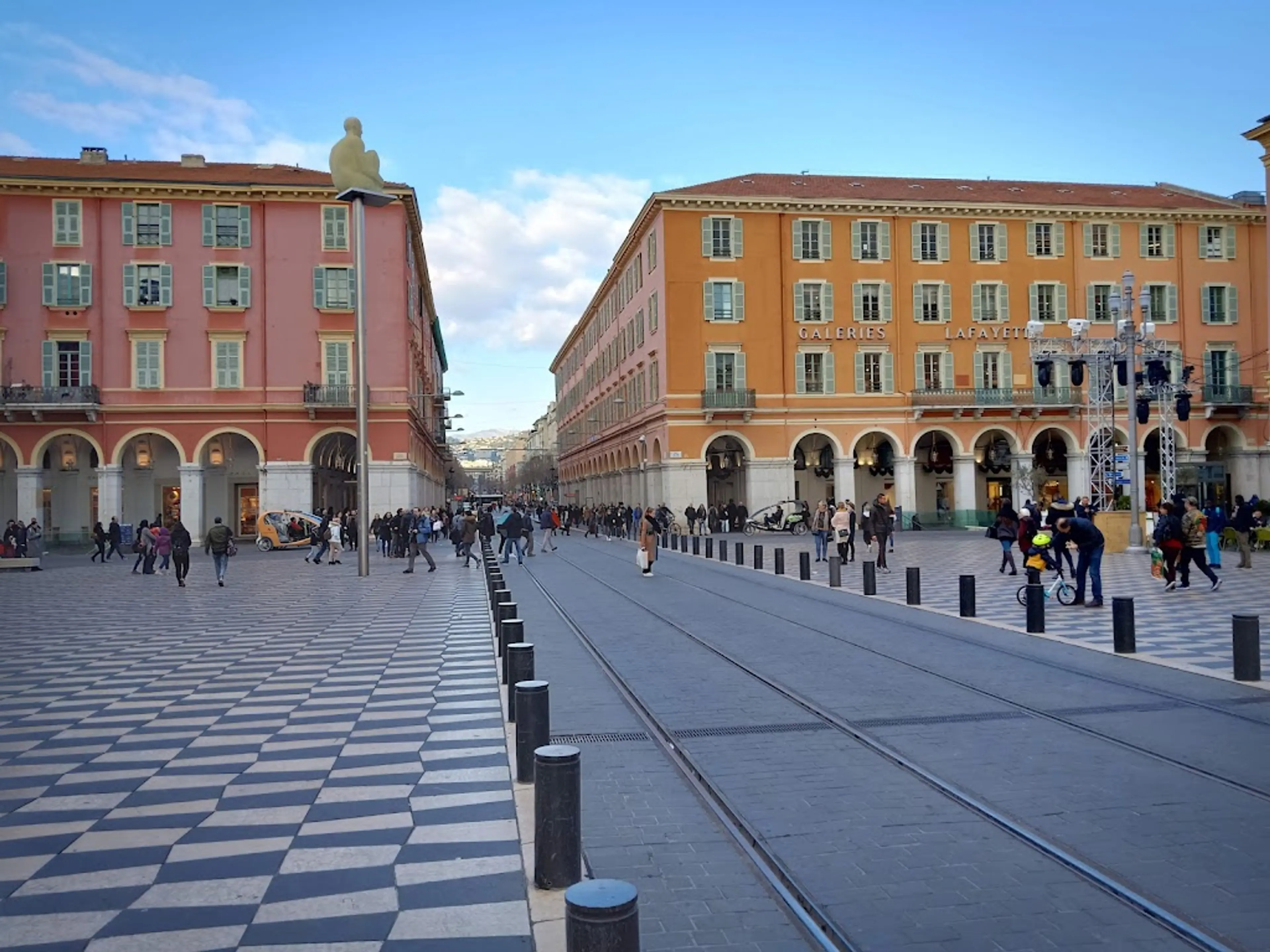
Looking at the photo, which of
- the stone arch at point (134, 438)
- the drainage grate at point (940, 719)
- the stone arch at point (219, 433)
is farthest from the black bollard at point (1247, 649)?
the stone arch at point (134, 438)

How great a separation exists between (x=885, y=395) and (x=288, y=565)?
29.8 meters

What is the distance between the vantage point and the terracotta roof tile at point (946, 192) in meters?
50.8

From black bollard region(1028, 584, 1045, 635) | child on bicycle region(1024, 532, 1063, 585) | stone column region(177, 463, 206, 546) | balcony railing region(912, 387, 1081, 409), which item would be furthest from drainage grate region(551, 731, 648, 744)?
balcony railing region(912, 387, 1081, 409)

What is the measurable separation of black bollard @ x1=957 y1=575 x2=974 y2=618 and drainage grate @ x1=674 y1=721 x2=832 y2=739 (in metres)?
8.13

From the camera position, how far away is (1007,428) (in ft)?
171

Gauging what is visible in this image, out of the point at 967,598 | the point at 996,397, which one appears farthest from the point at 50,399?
the point at 996,397

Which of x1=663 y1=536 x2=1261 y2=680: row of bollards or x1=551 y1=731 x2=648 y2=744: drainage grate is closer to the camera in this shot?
x1=551 y1=731 x2=648 y2=744: drainage grate

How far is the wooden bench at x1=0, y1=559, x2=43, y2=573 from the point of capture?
32594mm

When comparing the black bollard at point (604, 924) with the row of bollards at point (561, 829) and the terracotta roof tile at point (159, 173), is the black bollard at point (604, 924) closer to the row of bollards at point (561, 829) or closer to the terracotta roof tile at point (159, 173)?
the row of bollards at point (561, 829)

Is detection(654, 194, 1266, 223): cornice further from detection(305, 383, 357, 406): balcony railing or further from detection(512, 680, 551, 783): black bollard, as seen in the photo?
detection(512, 680, 551, 783): black bollard

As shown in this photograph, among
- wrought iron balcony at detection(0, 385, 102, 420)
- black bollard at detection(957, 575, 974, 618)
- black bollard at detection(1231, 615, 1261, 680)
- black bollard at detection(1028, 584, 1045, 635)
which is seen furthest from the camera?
wrought iron balcony at detection(0, 385, 102, 420)

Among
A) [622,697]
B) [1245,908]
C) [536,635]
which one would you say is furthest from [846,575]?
[1245,908]

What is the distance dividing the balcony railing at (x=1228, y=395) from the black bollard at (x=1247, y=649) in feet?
158

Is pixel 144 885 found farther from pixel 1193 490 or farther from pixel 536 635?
pixel 1193 490
